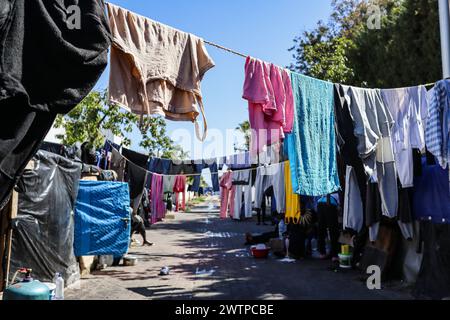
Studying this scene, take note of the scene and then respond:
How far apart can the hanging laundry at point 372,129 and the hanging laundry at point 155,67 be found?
8.51ft

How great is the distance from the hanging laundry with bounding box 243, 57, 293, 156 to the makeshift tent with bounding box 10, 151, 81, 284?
3.84 meters

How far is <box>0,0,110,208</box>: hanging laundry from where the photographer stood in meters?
1.84

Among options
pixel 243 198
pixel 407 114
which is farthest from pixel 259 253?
pixel 243 198

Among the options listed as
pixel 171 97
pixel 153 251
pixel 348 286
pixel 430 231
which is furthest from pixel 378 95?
pixel 153 251

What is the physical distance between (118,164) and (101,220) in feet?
15.0

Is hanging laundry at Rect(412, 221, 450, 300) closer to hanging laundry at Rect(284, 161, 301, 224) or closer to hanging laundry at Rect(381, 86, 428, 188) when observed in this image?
hanging laundry at Rect(381, 86, 428, 188)

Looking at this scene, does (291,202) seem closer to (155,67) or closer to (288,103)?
(288,103)

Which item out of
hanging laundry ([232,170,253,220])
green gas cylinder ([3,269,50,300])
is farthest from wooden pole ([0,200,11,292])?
hanging laundry ([232,170,253,220])

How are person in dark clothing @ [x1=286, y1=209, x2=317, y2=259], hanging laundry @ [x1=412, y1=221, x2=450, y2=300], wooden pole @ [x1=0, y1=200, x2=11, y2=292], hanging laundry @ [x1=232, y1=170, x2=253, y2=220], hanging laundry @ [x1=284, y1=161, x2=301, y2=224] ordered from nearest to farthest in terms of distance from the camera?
wooden pole @ [x1=0, y1=200, x2=11, y2=292], hanging laundry @ [x1=412, y1=221, x2=450, y2=300], hanging laundry @ [x1=284, y1=161, x2=301, y2=224], person in dark clothing @ [x1=286, y1=209, x2=317, y2=259], hanging laundry @ [x1=232, y1=170, x2=253, y2=220]

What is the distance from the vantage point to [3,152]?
1835mm

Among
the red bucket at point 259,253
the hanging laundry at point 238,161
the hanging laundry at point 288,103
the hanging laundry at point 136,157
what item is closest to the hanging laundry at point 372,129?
the hanging laundry at point 288,103

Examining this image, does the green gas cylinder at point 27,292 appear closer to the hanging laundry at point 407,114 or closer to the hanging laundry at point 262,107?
the hanging laundry at point 262,107

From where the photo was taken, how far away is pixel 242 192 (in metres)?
20.6

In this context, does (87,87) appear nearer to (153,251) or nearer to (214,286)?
(214,286)
